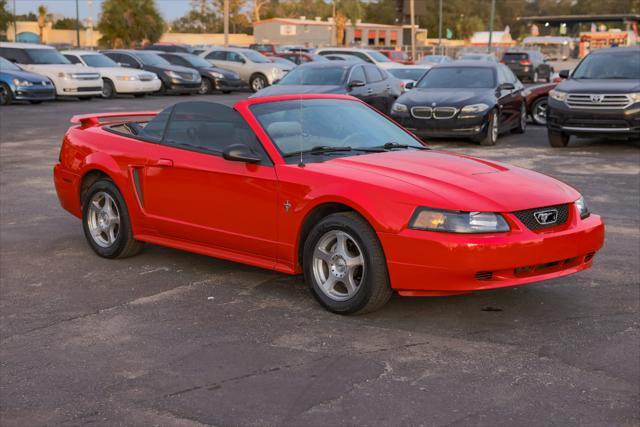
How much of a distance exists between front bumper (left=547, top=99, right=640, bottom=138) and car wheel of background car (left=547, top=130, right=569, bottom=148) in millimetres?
299

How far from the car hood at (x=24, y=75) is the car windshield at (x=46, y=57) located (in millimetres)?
2057

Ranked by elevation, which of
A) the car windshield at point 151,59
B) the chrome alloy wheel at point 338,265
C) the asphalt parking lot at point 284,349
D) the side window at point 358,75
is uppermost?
the car windshield at point 151,59

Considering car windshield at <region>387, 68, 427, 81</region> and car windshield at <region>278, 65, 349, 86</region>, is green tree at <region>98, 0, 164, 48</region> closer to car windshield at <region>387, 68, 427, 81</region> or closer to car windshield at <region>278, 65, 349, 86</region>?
car windshield at <region>387, 68, 427, 81</region>

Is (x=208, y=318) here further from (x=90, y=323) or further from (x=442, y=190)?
(x=442, y=190)

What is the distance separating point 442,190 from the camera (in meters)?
6.02

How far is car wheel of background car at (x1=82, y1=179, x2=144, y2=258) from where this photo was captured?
777 centimetres

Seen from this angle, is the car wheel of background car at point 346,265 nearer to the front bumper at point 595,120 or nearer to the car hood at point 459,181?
the car hood at point 459,181

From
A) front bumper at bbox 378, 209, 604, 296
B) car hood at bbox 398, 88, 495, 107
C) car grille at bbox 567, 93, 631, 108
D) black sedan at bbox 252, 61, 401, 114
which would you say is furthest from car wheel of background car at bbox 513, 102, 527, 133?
front bumper at bbox 378, 209, 604, 296

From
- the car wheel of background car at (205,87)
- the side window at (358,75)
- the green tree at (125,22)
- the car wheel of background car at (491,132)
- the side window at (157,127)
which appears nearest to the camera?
the side window at (157,127)

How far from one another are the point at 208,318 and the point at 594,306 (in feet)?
8.36

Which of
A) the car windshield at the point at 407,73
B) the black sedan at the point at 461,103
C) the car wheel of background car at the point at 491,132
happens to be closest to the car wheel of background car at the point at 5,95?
the car windshield at the point at 407,73

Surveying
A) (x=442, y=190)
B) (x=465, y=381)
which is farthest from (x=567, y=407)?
(x=442, y=190)

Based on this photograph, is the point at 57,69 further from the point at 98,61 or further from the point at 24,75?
the point at 98,61

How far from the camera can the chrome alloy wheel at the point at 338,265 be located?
6191 millimetres
